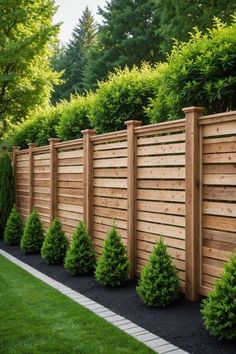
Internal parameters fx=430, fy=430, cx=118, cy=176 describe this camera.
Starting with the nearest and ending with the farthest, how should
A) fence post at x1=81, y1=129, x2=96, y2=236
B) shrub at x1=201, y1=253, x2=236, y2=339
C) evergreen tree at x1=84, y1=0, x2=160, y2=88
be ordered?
shrub at x1=201, y1=253, x2=236, y2=339 → fence post at x1=81, y1=129, x2=96, y2=236 → evergreen tree at x1=84, y1=0, x2=160, y2=88

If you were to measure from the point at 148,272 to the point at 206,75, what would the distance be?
2.47 metres

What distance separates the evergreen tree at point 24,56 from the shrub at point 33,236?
6.21m

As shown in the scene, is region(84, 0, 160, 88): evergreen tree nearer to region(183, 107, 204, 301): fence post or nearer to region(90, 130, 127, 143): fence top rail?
region(90, 130, 127, 143): fence top rail

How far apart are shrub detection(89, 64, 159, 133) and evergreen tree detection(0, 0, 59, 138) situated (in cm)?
676

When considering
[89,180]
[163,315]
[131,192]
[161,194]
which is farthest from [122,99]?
[163,315]

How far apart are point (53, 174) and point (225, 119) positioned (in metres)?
4.88

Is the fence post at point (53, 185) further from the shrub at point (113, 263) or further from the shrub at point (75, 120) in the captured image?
the shrub at point (113, 263)

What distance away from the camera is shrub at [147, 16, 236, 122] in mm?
5133

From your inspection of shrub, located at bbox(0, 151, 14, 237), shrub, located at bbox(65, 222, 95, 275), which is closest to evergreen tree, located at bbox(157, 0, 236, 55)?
shrub, located at bbox(0, 151, 14, 237)

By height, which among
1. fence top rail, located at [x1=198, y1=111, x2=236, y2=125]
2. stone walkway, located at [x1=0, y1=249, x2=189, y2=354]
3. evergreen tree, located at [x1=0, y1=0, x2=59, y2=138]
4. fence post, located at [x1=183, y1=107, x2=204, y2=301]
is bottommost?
stone walkway, located at [x1=0, y1=249, x2=189, y2=354]

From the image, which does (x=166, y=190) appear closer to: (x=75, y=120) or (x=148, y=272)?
(x=148, y=272)

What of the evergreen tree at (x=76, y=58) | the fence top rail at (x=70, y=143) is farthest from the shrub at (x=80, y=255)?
the evergreen tree at (x=76, y=58)

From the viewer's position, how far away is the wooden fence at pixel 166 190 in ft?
14.8

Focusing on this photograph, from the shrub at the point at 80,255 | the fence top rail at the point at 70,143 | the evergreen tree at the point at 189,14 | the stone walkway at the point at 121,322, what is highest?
the evergreen tree at the point at 189,14
